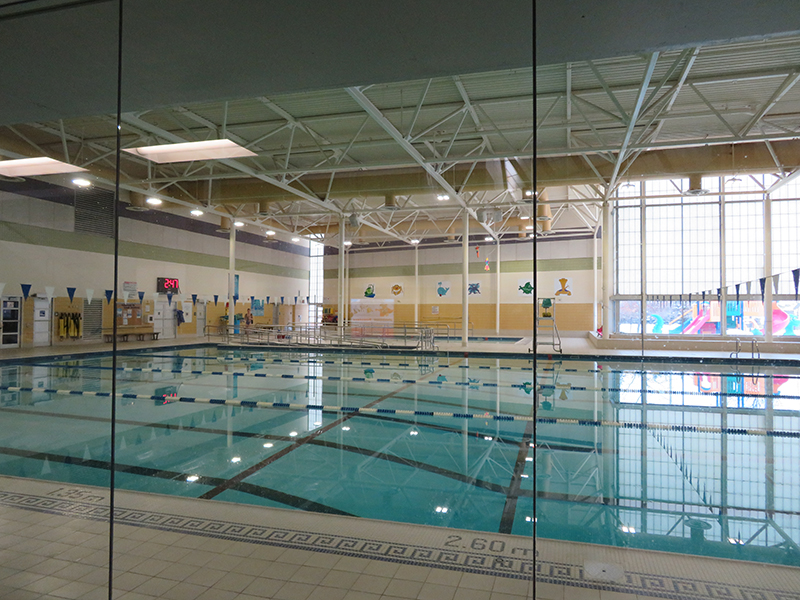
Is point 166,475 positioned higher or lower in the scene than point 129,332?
lower

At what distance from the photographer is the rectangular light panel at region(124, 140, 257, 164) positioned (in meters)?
3.59

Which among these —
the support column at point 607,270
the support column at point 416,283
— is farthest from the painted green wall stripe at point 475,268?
the support column at point 607,270

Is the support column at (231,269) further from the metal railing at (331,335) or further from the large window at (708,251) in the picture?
the large window at (708,251)

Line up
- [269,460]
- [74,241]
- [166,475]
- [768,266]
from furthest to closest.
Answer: [768,266]
[269,460]
[166,475]
[74,241]

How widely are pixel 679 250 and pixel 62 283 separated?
6.02 metres

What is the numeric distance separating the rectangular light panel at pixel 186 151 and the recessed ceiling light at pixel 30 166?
0.49m

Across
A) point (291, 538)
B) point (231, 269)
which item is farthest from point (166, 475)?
point (231, 269)

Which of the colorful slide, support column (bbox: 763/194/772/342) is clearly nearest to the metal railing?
the colorful slide

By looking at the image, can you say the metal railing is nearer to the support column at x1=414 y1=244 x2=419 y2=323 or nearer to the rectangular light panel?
the support column at x1=414 y1=244 x2=419 y2=323

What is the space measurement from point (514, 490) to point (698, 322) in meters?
3.69

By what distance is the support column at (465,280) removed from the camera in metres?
3.83

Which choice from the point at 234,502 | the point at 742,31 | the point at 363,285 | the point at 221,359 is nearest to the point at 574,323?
the point at 742,31

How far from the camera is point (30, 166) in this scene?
133 inches

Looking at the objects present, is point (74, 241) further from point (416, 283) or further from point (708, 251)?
point (708, 251)
